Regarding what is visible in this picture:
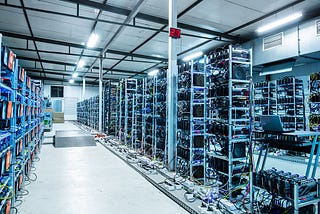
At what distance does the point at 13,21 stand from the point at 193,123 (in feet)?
30.8

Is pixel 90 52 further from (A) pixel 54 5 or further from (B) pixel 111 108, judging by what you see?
(A) pixel 54 5

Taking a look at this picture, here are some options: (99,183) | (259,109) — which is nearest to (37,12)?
(99,183)

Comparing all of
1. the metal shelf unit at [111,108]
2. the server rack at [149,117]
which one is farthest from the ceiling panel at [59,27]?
the server rack at [149,117]

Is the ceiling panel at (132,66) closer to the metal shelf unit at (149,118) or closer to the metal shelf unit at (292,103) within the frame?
the metal shelf unit at (149,118)

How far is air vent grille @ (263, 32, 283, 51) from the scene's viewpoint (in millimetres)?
9222

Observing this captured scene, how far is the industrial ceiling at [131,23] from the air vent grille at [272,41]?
730mm

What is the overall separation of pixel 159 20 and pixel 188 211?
715cm

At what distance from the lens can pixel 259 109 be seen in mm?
10391

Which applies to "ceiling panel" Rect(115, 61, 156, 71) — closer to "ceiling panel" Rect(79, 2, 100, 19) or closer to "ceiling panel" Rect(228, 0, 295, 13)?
"ceiling panel" Rect(79, 2, 100, 19)

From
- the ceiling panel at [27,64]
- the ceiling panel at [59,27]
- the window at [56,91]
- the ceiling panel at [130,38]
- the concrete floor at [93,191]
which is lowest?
the concrete floor at [93,191]

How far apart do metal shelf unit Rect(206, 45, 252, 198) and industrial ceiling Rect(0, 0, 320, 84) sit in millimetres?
4085

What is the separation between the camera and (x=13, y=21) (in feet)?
30.9

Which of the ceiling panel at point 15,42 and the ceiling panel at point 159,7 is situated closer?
the ceiling panel at point 159,7

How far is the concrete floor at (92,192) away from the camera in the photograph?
3406 mm
